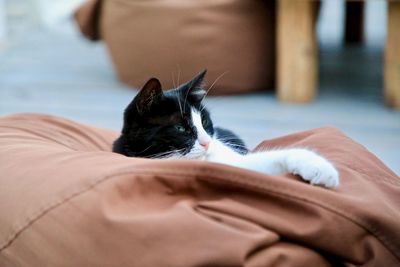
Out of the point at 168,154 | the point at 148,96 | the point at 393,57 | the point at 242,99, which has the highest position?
the point at 148,96

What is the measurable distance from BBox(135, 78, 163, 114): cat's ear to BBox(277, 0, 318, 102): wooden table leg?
156cm

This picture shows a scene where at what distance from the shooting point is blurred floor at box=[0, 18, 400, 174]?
265 centimetres

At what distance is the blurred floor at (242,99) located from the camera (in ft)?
8.69

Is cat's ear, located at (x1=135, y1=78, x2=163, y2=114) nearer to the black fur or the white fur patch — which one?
the black fur

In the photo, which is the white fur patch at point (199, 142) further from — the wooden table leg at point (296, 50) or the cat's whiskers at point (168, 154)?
the wooden table leg at point (296, 50)

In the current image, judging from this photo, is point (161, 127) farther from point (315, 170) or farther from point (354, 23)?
point (354, 23)

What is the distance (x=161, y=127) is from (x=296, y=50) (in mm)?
1589

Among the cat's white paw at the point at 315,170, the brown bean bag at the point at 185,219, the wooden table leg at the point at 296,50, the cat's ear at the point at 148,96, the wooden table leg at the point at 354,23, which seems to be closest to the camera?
the brown bean bag at the point at 185,219

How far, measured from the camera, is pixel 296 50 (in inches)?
116

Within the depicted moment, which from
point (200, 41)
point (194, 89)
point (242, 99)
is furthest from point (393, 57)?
point (194, 89)

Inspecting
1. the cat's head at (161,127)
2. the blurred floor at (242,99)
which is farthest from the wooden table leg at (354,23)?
the cat's head at (161,127)

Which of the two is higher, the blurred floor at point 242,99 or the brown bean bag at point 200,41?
the brown bean bag at point 200,41

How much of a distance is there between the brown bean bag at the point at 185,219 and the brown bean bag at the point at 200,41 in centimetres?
176

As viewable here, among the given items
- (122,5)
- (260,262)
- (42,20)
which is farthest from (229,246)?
(42,20)
